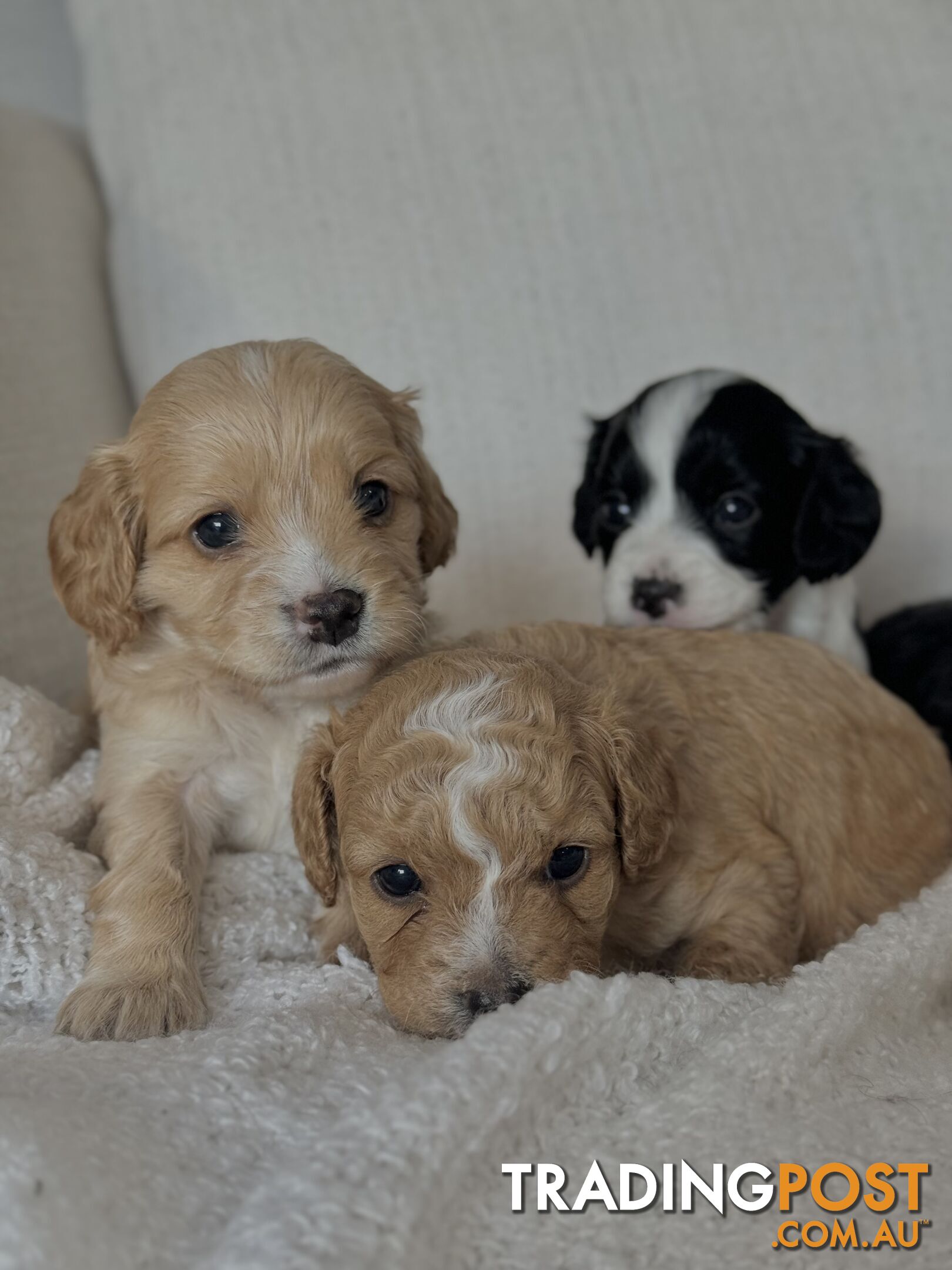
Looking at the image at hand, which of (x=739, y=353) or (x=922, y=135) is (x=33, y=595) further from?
(x=922, y=135)

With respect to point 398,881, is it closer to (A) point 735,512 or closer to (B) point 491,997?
(B) point 491,997

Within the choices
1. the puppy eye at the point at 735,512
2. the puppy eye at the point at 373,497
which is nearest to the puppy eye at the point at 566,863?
the puppy eye at the point at 373,497

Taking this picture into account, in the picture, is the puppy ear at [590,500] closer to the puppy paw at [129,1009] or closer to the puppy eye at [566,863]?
the puppy eye at [566,863]

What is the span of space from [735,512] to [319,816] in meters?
1.57

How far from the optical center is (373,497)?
240 centimetres

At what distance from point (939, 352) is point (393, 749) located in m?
2.89

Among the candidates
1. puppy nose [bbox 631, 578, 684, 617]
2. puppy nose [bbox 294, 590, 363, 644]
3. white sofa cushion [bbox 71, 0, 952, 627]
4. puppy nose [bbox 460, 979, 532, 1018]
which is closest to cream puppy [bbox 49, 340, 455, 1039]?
puppy nose [bbox 294, 590, 363, 644]

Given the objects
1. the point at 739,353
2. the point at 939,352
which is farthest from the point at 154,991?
the point at 939,352

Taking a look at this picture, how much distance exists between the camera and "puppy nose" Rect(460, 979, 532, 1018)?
65.1 inches

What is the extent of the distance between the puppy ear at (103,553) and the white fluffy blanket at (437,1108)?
0.46 metres

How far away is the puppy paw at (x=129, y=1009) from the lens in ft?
6.12

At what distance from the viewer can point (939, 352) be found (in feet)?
12.8

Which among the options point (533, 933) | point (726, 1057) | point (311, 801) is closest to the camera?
point (726, 1057)

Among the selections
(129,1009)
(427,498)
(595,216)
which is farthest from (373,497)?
(595,216)
